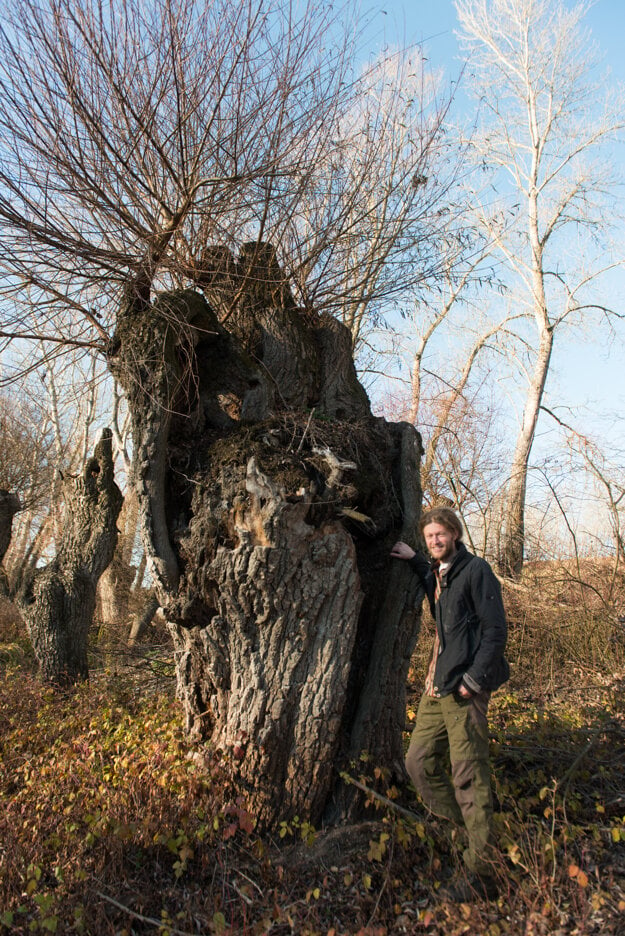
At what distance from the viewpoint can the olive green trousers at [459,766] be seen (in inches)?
131

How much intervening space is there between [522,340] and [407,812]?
14519mm

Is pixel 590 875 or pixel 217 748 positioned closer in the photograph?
pixel 590 875

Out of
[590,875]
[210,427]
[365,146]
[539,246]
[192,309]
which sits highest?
[539,246]

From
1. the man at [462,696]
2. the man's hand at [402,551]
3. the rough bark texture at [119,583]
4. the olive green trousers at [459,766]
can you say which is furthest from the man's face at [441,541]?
the rough bark texture at [119,583]

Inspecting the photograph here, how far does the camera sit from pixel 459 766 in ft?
11.1

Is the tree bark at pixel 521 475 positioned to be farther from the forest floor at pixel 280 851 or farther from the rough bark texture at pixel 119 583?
the rough bark texture at pixel 119 583

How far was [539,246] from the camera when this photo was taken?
15.8 metres

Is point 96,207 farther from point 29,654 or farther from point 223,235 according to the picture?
point 29,654

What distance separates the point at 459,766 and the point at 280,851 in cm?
126

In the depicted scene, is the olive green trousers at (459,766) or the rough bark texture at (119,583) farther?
the rough bark texture at (119,583)

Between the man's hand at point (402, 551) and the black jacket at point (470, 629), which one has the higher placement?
the man's hand at point (402, 551)

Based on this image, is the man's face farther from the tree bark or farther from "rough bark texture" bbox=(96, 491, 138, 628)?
"rough bark texture" bbox=(96, 491, 138, 628)

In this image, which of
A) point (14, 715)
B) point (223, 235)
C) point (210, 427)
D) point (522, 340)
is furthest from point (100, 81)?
point (522, 340)

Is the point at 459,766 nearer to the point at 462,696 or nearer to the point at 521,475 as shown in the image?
the point at 462,696
